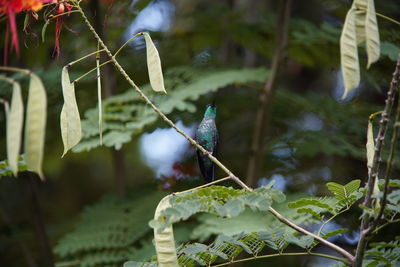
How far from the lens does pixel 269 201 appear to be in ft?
4.81

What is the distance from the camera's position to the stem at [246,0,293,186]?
341 cm

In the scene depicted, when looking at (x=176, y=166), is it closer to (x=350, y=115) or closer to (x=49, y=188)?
(x=350, y=115)

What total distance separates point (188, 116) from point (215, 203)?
2331 mm

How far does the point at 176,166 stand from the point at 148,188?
36 cm

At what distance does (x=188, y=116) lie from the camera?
3791 millimetres

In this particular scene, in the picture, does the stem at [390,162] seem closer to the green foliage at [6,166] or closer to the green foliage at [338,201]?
the green foliage at [338,201]

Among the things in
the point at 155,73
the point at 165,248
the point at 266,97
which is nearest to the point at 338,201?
the point at 165,248

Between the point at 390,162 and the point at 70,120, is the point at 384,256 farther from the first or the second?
the point at 70,120

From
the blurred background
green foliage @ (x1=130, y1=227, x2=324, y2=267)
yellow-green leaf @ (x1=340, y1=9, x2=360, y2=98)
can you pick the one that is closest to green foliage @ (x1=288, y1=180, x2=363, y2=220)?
green foliage @ (x1=130, y1=227, x2=324, y2=267)

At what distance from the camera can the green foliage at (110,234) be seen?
324cm

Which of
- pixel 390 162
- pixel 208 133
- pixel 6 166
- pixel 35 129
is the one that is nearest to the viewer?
pixel 35 129

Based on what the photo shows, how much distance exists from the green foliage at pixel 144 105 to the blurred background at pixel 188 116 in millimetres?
11

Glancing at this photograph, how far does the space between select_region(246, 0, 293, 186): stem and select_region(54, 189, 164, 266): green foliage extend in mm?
631

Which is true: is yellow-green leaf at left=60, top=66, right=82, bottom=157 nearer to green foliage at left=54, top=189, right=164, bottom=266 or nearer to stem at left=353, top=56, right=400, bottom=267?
stem at left=353, top=56, right=400, bottom=267
